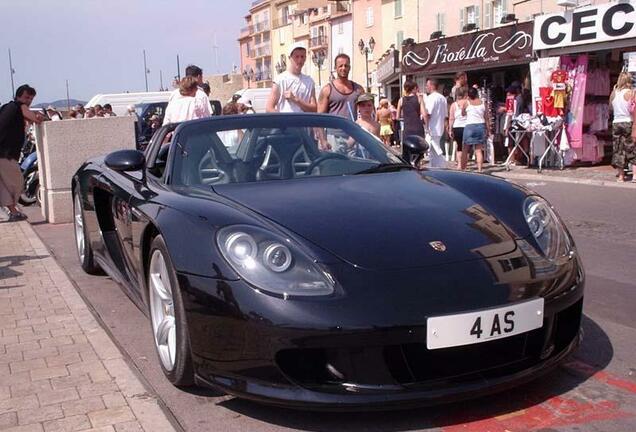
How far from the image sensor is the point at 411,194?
3.51 m

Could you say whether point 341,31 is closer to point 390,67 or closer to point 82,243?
point 390,67

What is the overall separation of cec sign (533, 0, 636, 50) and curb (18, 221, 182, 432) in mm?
10604

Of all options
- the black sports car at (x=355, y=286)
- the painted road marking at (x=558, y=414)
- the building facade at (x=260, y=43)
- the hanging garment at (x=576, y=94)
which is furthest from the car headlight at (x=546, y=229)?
the building facade at (x=260, y=43)

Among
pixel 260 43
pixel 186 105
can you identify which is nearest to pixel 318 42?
pixel 260 43

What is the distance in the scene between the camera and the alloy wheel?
3319 mm

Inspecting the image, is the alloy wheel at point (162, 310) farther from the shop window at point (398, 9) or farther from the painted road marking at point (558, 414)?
the shop window at point (398, 9)

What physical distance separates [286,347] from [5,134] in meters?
7.90

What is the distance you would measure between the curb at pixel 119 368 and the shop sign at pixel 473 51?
37.5 feet

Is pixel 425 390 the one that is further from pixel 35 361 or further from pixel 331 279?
pixel 35 361

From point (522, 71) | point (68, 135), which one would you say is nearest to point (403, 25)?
point (522, 71)

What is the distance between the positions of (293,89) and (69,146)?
134 inches

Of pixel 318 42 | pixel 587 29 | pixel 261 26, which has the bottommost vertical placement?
pixel 587 29

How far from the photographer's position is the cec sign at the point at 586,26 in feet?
40.9

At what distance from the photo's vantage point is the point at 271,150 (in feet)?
13.5
